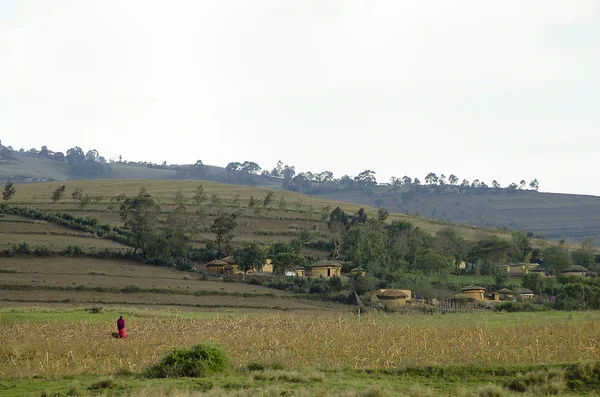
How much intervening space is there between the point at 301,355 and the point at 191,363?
6.19m

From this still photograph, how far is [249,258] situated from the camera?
273ft

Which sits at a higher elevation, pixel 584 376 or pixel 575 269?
pixel 584 376

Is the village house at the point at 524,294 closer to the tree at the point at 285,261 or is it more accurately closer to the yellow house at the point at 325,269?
the yellow house at the point at 325,269

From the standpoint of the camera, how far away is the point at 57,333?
36344 millimetres

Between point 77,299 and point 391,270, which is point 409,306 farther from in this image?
point 77,299

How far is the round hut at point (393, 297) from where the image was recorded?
67500 millimetres

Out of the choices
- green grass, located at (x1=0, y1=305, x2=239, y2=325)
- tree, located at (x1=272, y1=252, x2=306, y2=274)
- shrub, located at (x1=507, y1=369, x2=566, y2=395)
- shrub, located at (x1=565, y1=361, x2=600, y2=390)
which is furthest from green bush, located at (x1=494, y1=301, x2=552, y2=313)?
shrub, located at (x1=507, y1=369, x2=566, y2=395)

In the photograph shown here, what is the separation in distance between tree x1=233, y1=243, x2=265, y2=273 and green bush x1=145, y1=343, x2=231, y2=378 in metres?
57.2

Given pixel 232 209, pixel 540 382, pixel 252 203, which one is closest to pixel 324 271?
pixel 232 209

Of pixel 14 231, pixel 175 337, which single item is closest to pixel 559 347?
pixel 175 337

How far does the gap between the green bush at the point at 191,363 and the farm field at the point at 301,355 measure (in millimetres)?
599

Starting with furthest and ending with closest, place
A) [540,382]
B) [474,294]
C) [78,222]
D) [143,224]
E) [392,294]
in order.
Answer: [78,222] → [143,224] → [474,294] → [392,294] → [540,382]

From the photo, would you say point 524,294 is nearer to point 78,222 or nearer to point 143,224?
point 143,224

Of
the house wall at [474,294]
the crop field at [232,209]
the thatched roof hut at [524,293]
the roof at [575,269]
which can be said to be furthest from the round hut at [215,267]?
the roof at [575,269]
